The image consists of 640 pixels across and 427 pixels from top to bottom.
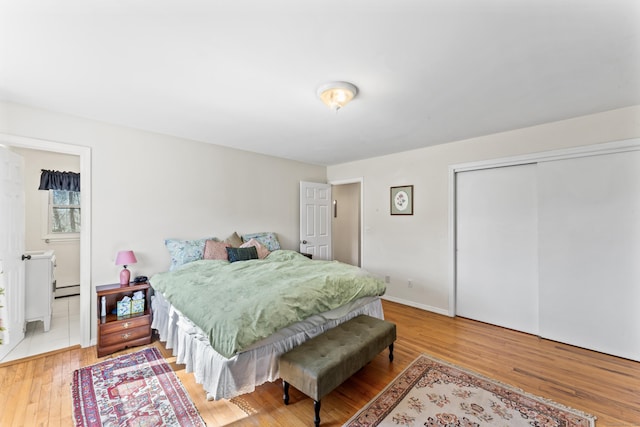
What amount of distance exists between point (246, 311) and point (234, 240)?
85.6 inches

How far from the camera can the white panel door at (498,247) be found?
316 cm

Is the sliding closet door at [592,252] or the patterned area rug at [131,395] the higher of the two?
the sliding closet door at [592,252]

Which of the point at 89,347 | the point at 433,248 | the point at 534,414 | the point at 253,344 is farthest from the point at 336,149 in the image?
the point at 89,347

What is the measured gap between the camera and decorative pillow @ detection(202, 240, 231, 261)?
134 inches

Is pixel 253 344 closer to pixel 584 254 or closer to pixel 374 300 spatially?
pixel 374 300

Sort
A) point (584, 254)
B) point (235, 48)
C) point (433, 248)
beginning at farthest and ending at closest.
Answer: point (433, 248) < point (584, 254) < point (235, 48)

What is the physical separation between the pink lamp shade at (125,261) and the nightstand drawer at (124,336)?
508 mm

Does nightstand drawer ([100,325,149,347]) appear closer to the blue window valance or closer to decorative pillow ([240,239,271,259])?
decorative pillow ([240,239,271,259])

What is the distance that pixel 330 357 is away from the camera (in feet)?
6.15

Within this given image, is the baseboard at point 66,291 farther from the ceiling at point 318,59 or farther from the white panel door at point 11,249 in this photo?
the ceiling at point 318,59

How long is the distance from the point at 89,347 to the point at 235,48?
334cm

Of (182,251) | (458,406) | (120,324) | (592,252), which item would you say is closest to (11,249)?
(120,324)

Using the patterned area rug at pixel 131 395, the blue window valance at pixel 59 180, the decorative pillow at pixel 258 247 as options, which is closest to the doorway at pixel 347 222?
the decorative pillow at pixel 258 247

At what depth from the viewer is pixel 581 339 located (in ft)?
9.16
